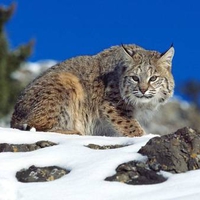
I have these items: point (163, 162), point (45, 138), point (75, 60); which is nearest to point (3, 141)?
point (45, 138)

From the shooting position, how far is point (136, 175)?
7.41 meters

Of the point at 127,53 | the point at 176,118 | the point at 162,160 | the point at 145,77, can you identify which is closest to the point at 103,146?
the point at 162,160

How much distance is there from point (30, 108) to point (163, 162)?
13.1ft

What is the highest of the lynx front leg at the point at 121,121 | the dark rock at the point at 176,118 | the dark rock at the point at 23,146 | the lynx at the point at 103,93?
the dark rock at the point at 176,118

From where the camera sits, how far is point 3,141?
27.9 feet

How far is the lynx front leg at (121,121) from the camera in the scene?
449 inches

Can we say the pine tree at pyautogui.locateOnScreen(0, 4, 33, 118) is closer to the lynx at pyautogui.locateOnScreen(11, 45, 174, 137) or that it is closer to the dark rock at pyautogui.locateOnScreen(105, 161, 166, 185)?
the lynx at pyautogui.locateOnScreen(11, 45, 174, 137)

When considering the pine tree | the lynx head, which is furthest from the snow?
the pine tree

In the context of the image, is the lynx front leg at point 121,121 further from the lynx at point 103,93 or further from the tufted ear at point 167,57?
the tufted ear at point 167,57

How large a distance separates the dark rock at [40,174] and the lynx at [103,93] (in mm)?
3383

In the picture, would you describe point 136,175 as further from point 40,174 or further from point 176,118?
point 176,118

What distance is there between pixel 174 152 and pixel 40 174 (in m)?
1.35

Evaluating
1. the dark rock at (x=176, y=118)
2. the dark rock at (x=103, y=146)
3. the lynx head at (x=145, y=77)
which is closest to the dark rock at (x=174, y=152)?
the dark rock at (x=103, y=146)

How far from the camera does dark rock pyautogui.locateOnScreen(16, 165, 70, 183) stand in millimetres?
7473
